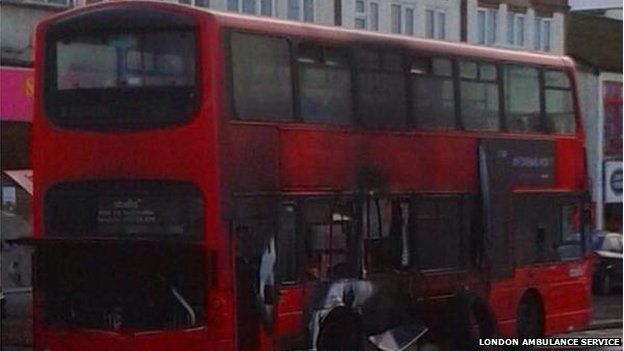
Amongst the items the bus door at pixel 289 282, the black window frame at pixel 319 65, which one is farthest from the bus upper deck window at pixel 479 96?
the bus door at pixel 289 282

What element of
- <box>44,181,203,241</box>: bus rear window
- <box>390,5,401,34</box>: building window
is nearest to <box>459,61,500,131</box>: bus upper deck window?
<box>44,181,203,241</box>: bus rear window

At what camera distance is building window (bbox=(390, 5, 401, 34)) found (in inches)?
1297

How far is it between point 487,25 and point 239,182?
69.5ft

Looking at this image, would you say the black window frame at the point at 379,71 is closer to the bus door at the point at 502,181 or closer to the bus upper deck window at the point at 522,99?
the bus door at the point at 502,181

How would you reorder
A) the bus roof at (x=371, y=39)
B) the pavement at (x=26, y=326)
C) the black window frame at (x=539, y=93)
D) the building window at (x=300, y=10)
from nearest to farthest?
the bus roof at (x=371, y=39) < the black window frame at (x=539, y=93) < the pavement at (x=26, y=326) < the building window at (x=300, y=10)

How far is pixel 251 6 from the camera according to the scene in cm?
3009

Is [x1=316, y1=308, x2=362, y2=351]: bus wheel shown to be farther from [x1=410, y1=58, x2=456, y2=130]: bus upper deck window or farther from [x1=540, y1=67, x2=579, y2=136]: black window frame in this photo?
Result: [x1=540, y1=67, x2=579, y2=136]: black window frame

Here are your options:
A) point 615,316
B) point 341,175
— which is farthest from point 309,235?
point 615,316

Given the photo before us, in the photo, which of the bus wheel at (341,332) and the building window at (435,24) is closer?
the bus wheel at (341,332)

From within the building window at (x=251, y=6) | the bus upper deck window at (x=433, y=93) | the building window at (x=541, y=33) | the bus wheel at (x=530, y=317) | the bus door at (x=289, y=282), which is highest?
the building window at (x=541, y=33)

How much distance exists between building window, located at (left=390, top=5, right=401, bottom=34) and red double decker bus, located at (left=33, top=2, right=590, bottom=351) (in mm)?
13048

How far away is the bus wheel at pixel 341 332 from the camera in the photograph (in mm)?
17703

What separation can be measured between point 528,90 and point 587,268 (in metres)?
3.02

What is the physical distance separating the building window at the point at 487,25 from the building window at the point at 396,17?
10.6 ft
